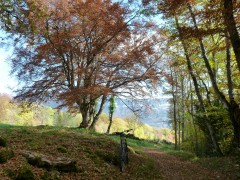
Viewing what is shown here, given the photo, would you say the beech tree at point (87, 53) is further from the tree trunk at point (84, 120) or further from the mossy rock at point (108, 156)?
the mossy rock at point (108, 156)

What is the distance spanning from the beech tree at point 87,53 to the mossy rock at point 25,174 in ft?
31.6

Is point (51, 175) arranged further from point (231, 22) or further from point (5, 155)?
point (231, 22)

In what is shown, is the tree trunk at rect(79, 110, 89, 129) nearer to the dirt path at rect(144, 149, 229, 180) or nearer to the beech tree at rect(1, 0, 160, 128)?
the beech tree at rect(1, 0, 160, 128)

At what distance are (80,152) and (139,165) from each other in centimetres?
267

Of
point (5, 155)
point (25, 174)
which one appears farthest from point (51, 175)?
point (5, 155)

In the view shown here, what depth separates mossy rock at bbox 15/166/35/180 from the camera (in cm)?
578

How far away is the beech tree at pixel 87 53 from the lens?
16516 mm

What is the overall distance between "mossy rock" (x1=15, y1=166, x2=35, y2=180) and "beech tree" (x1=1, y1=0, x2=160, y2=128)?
965cm

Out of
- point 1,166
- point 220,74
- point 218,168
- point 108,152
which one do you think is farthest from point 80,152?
point 220,74

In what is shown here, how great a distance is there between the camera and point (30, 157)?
6801mm

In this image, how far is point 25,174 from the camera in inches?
231

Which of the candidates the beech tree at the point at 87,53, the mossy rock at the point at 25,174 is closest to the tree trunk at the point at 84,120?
the beech tree at the point at 87,53

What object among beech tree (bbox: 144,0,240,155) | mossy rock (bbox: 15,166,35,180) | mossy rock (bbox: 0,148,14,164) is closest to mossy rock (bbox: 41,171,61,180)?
mossy rock (bbox: 15,166,35,180)

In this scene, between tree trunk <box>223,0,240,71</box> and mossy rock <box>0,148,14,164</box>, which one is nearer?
mossy rock <box>0,148,14,164</box>
